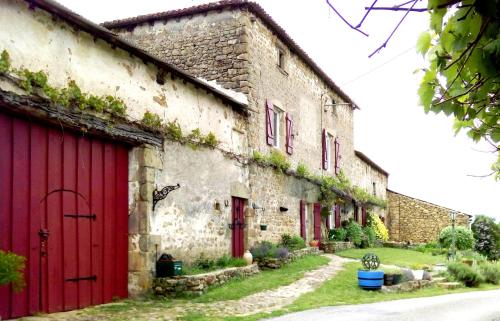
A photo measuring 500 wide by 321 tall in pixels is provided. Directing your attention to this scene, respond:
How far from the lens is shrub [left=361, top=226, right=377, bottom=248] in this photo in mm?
23398

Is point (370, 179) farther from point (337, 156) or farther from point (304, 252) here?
point (304, 252)

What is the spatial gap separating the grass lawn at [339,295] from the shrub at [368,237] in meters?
8.93

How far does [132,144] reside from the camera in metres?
9.95

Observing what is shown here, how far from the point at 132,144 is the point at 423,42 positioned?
25.9 feet

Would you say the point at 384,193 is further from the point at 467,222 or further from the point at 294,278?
the point at 294,278

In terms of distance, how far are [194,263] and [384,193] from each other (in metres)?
22.1

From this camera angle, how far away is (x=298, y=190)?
18531 mm

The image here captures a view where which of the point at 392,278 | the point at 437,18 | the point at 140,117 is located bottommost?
the point at 392,278

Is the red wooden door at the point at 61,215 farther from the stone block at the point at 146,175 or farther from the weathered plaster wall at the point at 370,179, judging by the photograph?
the weathered plaster wall at the point at 370,179

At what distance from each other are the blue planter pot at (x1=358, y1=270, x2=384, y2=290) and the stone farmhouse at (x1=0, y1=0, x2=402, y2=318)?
337 cm

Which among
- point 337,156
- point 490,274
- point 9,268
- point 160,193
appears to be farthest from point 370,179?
point 9,268

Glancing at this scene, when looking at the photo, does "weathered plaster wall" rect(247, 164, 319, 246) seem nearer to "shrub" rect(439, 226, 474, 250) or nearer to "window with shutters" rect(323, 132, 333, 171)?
"window with shutters" rect(323, 132, 333, 171)

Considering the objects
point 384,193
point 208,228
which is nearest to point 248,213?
point 208,228

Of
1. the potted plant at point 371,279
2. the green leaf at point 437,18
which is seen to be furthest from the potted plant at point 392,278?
the green leaf at point 437,18
